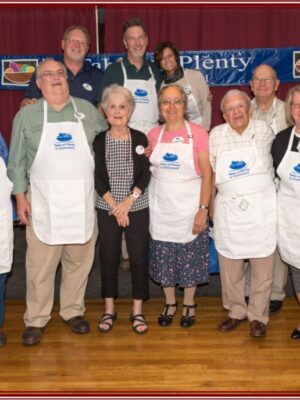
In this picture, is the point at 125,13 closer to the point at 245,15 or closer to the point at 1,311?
the point at 245,15

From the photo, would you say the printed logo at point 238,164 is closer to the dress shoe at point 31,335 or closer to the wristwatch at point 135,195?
the wristwatch at point 135,195

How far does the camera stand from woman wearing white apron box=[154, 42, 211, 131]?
380 cm

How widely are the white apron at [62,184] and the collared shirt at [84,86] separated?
0.61 m

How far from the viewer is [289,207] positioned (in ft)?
10.3

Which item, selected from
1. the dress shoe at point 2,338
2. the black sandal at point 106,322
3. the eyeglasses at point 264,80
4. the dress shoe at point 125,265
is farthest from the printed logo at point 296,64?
the dress shoe at point 2,338

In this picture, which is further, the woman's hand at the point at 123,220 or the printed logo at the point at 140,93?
the printed logo at the point at 140,93

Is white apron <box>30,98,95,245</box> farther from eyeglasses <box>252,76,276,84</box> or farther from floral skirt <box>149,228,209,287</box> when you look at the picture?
eyeglasses <box>252,76,276,84</box>

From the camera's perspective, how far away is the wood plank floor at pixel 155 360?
2.79m

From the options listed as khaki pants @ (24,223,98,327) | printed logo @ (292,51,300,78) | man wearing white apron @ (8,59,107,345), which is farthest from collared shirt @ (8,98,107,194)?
printed logo @ (292,51,300,78)

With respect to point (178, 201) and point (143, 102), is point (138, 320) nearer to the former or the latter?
point (178, 201)

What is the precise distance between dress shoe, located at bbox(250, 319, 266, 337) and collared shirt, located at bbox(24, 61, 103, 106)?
5.72 feet

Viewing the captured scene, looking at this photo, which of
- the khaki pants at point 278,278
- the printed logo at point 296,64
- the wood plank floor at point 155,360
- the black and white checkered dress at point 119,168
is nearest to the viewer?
the wood plank floor at point 155,360

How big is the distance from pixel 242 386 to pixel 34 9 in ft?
13.6

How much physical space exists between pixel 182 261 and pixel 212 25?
2897 millimetres
